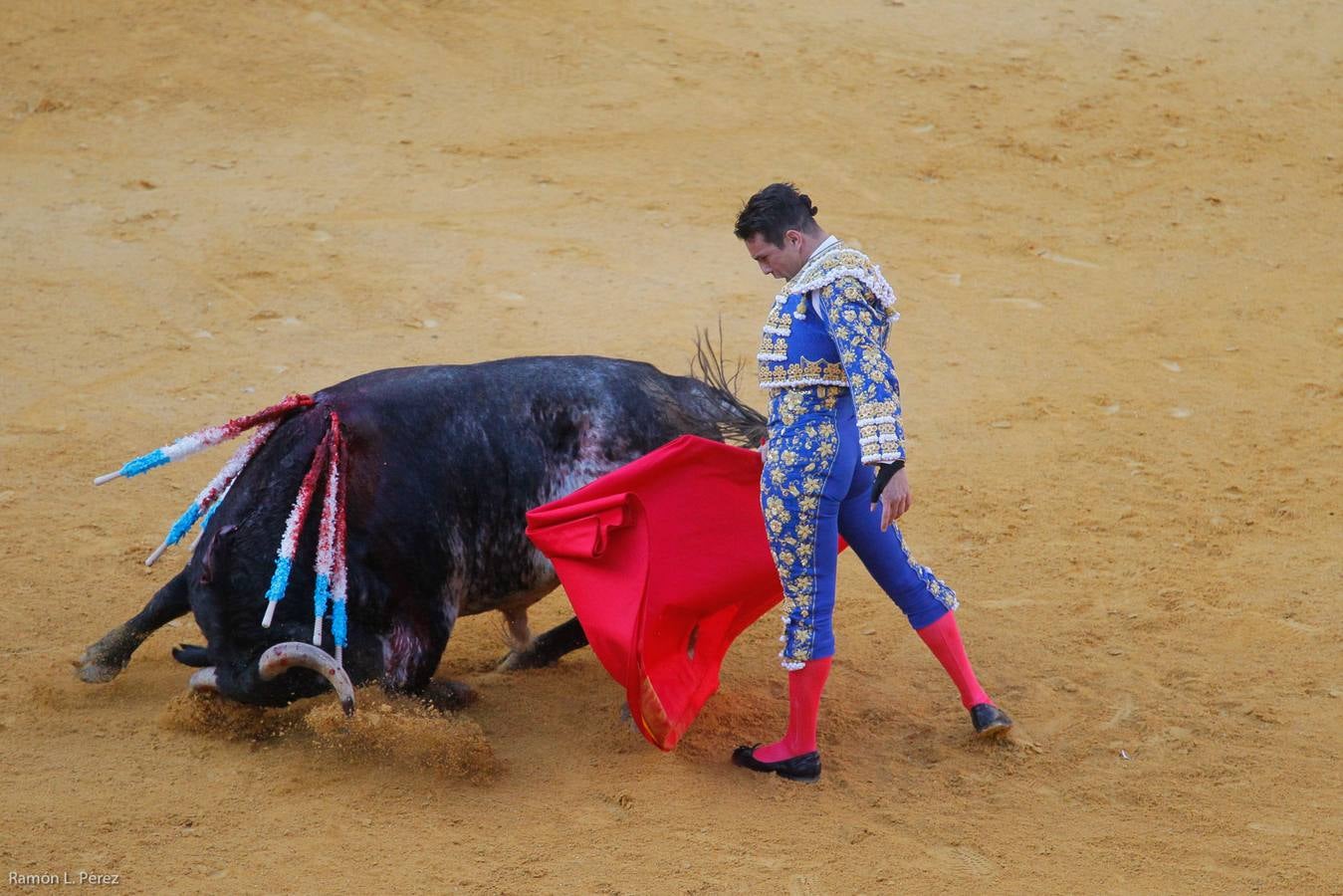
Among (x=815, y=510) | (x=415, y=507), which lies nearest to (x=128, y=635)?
(x=415, y=507)

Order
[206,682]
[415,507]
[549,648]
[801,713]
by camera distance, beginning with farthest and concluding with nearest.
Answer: [549,648] → [415,507] → [206,682] → [801,713]

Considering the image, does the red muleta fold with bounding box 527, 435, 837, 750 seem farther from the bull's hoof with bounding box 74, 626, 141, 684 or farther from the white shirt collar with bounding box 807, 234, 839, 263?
the bull's hoof with bounding box 74, 626, 141, 684

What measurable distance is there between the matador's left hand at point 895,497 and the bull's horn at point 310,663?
5.31 ft

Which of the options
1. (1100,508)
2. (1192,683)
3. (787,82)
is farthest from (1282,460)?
(787,82)

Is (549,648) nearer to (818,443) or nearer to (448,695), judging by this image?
(448,695)

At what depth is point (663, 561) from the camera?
14.7 feet

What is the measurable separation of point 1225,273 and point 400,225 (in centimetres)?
527

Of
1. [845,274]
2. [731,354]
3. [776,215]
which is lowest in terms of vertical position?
[731,354]

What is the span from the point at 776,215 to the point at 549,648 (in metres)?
1.98

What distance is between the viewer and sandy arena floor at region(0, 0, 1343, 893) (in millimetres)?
4195

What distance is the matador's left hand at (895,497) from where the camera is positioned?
391 cm

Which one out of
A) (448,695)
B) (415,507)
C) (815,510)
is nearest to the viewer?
(815,510)

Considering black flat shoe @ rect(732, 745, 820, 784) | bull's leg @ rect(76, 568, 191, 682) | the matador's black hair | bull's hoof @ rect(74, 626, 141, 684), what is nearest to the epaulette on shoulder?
the matador's black hair

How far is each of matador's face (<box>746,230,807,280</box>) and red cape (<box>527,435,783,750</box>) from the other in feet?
2.26
